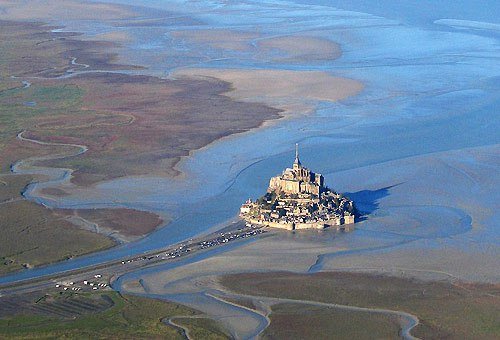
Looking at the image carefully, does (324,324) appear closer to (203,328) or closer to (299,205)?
(203,328)

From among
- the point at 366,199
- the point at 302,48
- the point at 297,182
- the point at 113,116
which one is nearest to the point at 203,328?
the point at 297,182

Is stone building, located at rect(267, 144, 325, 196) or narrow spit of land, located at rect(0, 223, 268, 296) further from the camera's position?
stone building, located at rect(267, 144, 325, 196)

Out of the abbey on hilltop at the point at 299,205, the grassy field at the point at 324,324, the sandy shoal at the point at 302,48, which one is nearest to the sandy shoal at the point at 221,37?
the sandy shoal at the point at 302,48

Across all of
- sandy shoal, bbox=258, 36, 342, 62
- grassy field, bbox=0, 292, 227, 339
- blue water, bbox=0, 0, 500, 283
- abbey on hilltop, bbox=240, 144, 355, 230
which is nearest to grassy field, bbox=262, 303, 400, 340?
grassy field, bbox=0, 292, 227, 339

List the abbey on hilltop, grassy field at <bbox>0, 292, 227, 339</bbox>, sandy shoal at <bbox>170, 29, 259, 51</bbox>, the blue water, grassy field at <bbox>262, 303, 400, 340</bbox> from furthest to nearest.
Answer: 1. sandy shoal at <bbox>170, 29, 259, 51</bbox>
2. the blue water
3. the abbey on hilltop
4. grassy field at <bbox>262, 303, 400, 340</bbox>
5. grassy field at <bbox>0, 292, 227, 339</bbox>

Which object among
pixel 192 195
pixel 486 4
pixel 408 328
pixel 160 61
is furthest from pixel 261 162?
pixel 486 4

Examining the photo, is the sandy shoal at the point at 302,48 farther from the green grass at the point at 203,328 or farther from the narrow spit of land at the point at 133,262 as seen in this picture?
the green grass at the point at 203,328

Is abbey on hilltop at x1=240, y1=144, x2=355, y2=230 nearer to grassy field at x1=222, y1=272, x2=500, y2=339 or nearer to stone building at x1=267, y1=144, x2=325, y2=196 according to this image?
stone building at x1=267, y1=144, x2=325, y2=196

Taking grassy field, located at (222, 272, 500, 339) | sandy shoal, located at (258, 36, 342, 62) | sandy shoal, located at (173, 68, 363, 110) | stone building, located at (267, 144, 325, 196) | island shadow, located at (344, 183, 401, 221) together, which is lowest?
sandy shoal, located at (258, 36, 342, 62)
